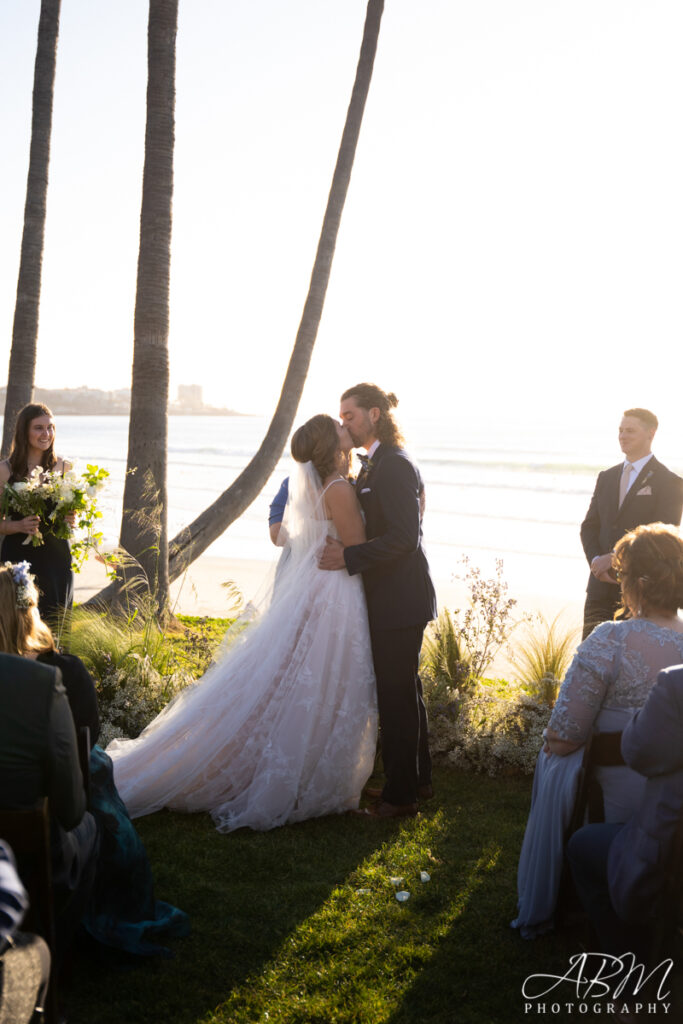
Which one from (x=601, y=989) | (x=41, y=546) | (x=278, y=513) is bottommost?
(x=601, y=989)

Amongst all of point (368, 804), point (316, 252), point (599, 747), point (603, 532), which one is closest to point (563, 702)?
point (599, 747)

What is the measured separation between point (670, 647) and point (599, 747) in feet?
1.56

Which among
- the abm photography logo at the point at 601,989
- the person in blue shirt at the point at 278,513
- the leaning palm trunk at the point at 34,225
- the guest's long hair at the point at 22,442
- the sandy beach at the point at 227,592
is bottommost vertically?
the sandy beach at the point at 227,592

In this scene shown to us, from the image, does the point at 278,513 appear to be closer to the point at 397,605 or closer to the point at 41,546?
the point at 397,605

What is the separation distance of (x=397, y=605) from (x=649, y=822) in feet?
7.61

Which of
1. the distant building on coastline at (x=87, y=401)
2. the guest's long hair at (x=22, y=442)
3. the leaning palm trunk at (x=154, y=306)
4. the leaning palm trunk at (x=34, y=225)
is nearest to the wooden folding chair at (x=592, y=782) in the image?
the guest's long hair at (x=22, y=442)

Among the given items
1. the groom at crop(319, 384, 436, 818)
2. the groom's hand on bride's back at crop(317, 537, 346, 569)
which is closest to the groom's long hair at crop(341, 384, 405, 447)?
the groom at crop(319, 384, 436, 818)

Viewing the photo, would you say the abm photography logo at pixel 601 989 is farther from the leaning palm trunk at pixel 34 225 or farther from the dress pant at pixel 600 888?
the leaning palm trunk at pixel 34 225

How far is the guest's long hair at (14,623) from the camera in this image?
10.6ft

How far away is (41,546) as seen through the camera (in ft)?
21.4

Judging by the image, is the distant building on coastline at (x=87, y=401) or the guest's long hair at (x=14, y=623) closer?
the guest's long hair at (x=14, y=623)

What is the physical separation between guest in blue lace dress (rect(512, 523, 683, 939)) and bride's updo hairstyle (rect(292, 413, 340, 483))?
2.02 meters

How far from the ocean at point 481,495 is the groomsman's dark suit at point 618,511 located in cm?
206

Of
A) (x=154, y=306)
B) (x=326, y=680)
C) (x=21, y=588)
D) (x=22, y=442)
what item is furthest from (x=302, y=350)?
(x=21, y=588)
